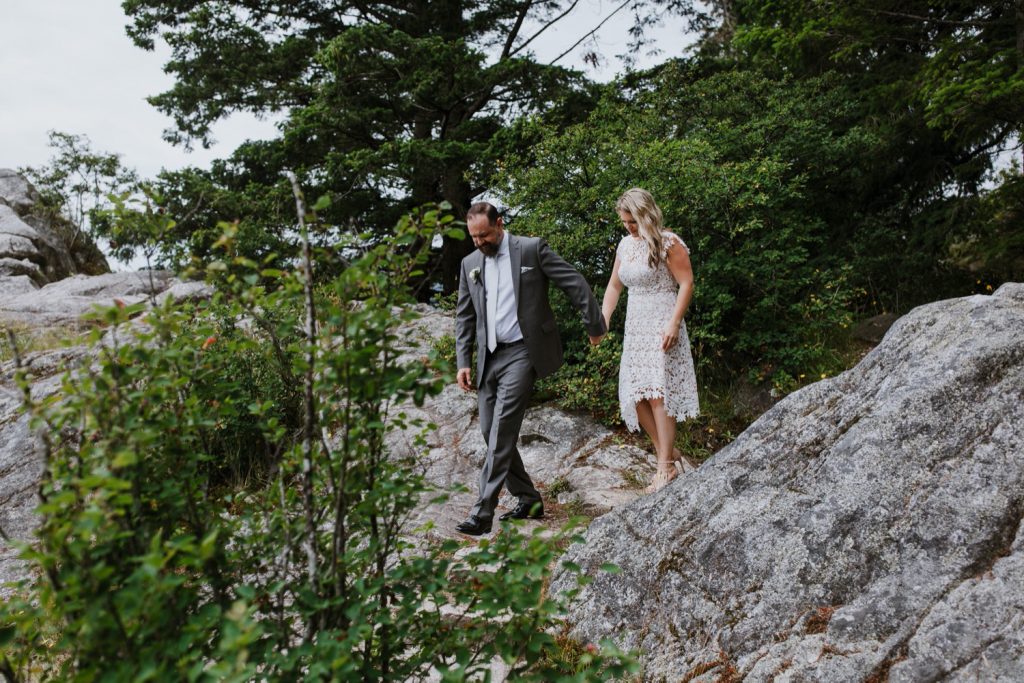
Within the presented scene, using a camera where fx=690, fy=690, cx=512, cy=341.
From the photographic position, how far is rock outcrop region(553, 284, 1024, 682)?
7.77 ft

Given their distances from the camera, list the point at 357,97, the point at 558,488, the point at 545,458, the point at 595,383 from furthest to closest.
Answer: the point at 357,97 < the point at 595,383 < the point at 545,458 < the point at 558,488

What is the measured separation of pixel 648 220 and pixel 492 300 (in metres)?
1.17

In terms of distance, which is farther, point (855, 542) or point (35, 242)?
point (35, 242)

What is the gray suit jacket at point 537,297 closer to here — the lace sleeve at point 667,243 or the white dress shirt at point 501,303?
the white dress shirt at point 501,303

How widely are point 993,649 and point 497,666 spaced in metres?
1.92

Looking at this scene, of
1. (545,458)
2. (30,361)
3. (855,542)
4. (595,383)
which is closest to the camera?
(855,542)

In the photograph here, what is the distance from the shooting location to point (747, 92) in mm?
10680

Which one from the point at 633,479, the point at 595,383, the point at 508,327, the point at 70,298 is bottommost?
the point at 633,479

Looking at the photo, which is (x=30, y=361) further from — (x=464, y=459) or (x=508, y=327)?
(x=508, y=327)

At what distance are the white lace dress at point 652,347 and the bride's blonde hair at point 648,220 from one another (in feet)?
0.23

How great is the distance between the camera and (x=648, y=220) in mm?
4598

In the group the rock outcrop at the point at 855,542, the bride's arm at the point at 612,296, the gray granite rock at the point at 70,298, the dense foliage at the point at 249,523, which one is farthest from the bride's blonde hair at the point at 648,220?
the gray granite rock at the point at 70,298

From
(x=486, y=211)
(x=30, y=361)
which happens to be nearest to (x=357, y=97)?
(x=30, y=361)

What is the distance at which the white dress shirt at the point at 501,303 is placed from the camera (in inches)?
183
